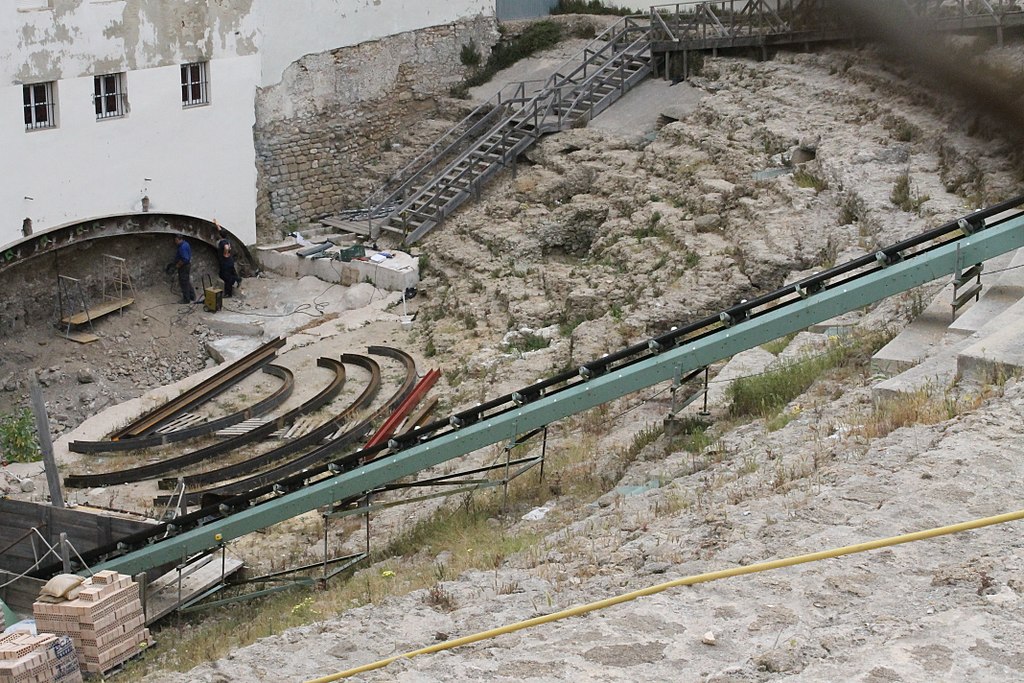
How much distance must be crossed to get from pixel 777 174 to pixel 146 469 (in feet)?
31.3

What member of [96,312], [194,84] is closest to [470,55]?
[194,84]

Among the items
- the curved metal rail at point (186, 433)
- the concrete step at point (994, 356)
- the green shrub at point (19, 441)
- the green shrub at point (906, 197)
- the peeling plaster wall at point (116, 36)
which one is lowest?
the green shrub at point (19, 441)

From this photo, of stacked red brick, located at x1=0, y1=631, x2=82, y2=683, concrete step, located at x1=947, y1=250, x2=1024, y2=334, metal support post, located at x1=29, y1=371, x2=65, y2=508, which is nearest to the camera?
stacked red brick, located at x1=0, y1=631, x2=82, y2=683

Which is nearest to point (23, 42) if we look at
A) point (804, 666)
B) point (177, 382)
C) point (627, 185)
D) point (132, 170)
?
point (132, 170)

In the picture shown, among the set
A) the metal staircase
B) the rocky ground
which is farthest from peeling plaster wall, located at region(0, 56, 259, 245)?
the metal staircase

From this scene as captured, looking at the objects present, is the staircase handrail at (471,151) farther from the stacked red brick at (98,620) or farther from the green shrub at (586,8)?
the stacked red brick at (98,620)

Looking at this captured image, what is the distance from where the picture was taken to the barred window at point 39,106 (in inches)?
787

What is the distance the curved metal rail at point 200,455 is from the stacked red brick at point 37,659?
5099 millimetres

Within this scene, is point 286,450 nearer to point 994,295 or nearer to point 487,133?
point 994,295

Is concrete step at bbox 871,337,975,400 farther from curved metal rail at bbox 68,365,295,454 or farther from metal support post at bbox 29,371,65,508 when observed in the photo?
curved metal rail at bbox 68,365,295,454

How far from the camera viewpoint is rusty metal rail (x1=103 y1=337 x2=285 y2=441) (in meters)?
17.6

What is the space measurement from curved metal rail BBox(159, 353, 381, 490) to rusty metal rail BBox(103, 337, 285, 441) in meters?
1.90

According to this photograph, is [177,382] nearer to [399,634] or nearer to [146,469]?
[146,469]

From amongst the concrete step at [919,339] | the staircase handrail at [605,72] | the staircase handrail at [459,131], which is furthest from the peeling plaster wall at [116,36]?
the concrete step at [919,339]
